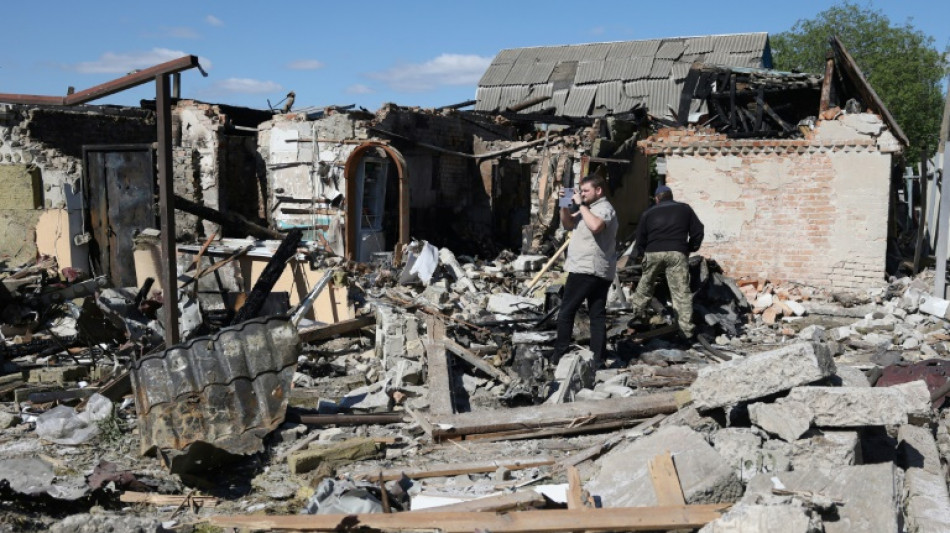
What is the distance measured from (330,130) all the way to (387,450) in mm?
9515

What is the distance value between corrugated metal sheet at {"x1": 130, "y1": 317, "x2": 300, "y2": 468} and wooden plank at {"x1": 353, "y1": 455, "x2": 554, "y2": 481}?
934 mm

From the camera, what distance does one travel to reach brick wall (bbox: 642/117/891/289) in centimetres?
1100

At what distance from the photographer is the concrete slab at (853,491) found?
380cm

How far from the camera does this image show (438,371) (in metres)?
6.92

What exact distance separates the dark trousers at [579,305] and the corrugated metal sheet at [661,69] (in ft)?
57.8

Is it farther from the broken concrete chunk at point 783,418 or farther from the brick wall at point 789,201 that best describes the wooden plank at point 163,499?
the brick wall at point 789,201

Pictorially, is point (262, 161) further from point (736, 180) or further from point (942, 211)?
point (942, 211)

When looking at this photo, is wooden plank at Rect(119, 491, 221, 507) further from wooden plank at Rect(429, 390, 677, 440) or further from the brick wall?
the brick wall

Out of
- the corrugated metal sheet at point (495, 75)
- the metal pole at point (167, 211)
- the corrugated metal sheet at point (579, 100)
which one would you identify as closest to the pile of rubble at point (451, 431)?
the metal pole at point (167, 211)

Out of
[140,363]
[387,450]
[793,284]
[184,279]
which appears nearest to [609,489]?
[387,450]

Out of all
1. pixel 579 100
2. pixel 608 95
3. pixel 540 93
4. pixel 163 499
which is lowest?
pixel 163 499

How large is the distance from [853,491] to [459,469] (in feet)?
7.08

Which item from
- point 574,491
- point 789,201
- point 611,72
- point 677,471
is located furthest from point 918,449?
point 611,72

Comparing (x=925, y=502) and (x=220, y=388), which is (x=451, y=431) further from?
(x=925, y=502)
